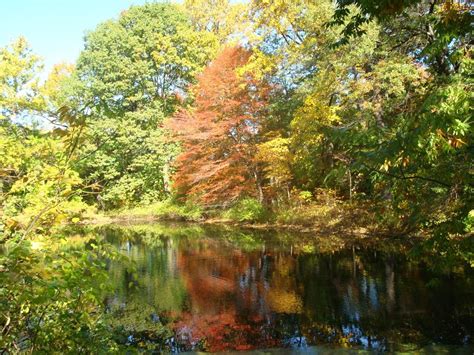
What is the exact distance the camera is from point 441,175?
3.64 metres

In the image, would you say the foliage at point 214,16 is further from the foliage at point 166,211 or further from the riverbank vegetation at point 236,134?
the foliage at point 166,211

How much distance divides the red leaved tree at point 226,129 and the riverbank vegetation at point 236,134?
0.09m

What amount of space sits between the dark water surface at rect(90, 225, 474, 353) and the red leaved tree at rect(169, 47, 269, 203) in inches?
317

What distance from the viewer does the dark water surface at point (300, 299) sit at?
6000 mm

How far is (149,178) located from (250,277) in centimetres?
2050

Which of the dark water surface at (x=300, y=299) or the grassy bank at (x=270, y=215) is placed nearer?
the dark water surface at (x=300, y=299)

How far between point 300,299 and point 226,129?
42.9 feet

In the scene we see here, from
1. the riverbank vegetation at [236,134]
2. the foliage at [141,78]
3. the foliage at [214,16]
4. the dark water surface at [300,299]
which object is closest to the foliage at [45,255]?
the riverbank vegetation at [236,134]

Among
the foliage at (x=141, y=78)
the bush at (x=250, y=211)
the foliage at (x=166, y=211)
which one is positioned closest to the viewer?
the bush at (x=250, y=211)

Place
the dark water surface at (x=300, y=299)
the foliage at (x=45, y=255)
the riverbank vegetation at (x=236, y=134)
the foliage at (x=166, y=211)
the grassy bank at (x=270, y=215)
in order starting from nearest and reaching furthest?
the foliage at (x=45, y=255) → the riverbank vegetation at (x=236, y=134) → the dark water surface at (x=300, y=299) → the grassy bank at (x=270, y=215) → the foliage at (x=166, y=211)

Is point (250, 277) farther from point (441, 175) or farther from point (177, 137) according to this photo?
point (177, 137)

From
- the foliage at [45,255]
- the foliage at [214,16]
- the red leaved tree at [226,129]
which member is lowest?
the foliage at [45,255]

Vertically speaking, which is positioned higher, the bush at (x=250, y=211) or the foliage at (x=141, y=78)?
the foliage at (x=141, y=78)

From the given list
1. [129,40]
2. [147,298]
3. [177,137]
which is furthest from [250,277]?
[129,40]
